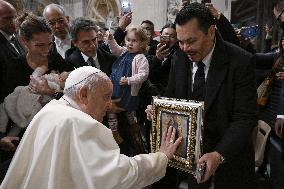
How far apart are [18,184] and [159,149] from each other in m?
0.87

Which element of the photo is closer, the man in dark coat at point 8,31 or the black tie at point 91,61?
the man in dark coat at point 8,31

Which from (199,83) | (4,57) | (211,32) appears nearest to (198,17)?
(211,32)

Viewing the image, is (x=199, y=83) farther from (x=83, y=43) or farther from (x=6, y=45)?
(x=6, y=45)

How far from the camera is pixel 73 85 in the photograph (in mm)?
2004

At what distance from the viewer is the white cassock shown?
177 cm

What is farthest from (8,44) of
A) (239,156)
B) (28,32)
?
(239,156)

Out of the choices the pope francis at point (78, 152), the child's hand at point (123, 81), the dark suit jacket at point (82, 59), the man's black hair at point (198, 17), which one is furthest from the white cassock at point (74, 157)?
the child's hand at point (123, 81)

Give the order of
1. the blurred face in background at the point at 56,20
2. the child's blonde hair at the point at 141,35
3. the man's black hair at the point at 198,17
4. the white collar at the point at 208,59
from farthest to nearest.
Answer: the child's blonde hair at the point at 141,35, the blurred face in background at the point at 56,20, the white collar at the point at 208,59, the man's black hair at the point at 198,17

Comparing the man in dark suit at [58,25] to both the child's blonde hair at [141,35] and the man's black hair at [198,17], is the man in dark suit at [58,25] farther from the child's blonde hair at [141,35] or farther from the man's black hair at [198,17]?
the man's black hair at [198,17]

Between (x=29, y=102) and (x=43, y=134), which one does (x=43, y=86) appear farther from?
(x=43, y=134)

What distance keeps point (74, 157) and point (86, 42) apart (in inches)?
74.2

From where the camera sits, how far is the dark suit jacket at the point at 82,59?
344cm

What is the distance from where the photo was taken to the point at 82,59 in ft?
11.4

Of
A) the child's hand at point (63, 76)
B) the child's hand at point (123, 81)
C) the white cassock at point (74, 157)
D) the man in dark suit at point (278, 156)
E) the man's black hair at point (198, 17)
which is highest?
the man's black hair at point (198, 17)
